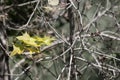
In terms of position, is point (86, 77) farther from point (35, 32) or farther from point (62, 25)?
point (62, 25)

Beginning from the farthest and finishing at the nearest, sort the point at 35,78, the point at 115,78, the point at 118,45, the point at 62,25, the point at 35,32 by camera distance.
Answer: the point at 62,25 < the point at 35,32 < the point at 118,45 < the point at 35,78 < the point at 115,78

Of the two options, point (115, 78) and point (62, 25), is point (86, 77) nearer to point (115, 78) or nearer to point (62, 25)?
point (115, 78)

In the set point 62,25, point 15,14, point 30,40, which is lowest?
point 62,25

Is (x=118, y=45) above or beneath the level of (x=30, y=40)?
beneath

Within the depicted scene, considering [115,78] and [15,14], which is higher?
[15,14]

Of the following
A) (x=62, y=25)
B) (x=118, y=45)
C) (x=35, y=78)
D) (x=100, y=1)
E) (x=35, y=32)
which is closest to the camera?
(x=35, y=78)

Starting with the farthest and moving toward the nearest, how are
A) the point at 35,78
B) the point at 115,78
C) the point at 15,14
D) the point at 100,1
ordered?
the point at 15,14, the point at 100,1, the point at 35,78, the point at 115,78

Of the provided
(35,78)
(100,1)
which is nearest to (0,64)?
(35,78)

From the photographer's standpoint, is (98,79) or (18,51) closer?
(18,51)

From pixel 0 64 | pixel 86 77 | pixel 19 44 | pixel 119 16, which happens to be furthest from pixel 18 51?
pixel 119 16
